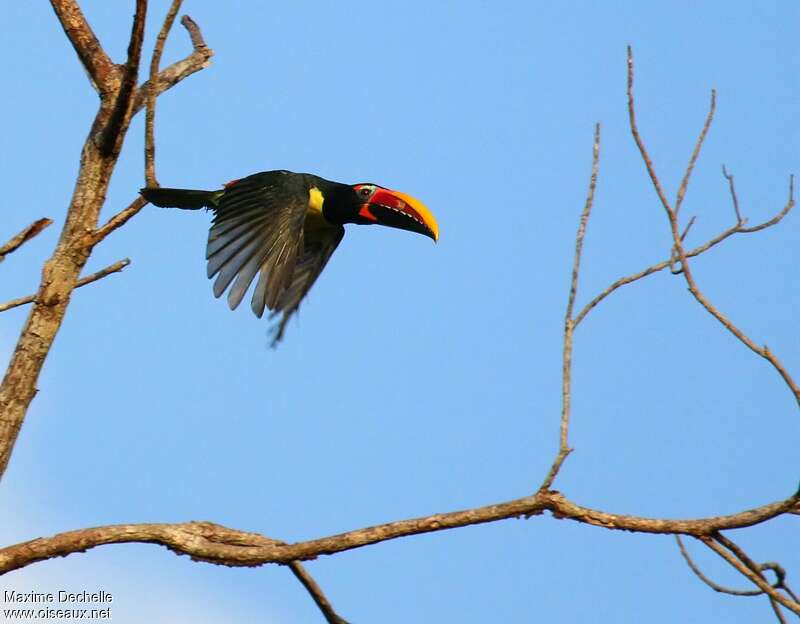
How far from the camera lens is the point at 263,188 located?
7289 millimetres

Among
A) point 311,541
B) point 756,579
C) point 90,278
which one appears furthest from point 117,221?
point 756,579

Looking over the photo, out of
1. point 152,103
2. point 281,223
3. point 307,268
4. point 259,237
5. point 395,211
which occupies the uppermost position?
point 395,211

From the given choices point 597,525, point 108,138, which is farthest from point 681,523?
point 108,138

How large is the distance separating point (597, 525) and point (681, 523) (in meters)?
0.26

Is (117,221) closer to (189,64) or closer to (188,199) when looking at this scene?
(189,64)

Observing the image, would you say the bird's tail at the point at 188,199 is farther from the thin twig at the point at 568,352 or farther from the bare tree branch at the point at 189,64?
the thin twig at the point at 568,352

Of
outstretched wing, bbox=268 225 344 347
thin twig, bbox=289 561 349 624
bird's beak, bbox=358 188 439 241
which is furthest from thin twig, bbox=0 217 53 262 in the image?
bird's beak, bbox=358 188 439 241

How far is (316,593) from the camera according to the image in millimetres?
4371

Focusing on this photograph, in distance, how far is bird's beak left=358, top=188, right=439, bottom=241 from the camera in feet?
26.2

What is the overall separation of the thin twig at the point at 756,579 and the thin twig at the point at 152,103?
2.53 meters

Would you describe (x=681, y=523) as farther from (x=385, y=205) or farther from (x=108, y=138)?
(x=385, y=205)

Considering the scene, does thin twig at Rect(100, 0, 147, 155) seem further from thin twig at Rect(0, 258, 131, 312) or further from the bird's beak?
the bird's beak

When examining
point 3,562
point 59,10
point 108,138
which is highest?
point 59,10

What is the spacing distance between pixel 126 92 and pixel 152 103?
0.21m
